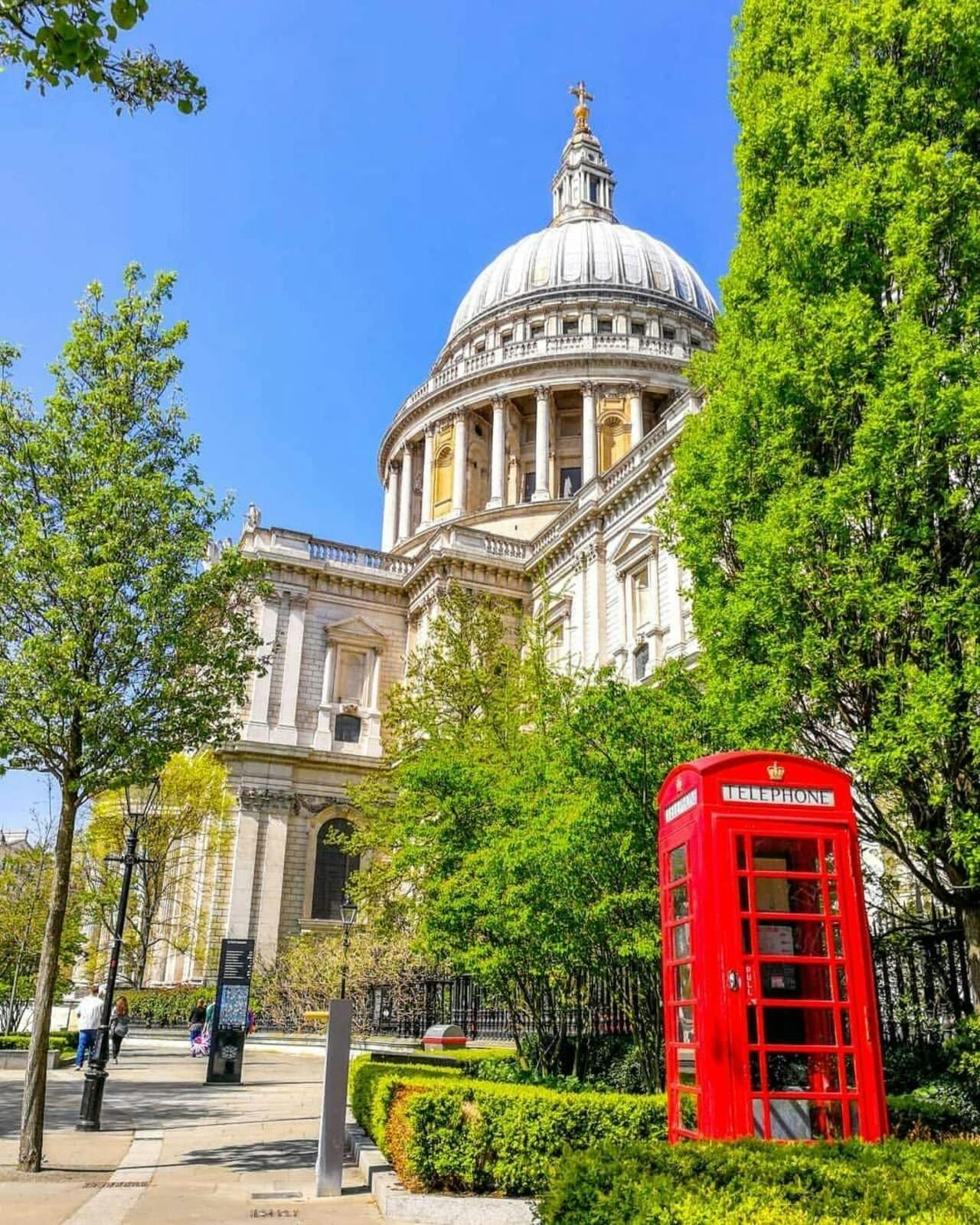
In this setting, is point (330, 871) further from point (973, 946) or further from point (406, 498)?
point (973, 946)

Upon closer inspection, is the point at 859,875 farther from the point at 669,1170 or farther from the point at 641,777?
the point at 641,777

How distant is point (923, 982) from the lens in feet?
36.6

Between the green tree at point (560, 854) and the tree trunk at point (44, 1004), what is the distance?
5.01 m

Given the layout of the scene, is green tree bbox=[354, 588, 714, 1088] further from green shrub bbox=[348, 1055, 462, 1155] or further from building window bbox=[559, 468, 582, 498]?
building window bbox=[559, 468, 582, 498]

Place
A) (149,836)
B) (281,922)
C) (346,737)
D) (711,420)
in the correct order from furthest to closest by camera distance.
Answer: (346,737), (281,922), (149,836), (711,420)

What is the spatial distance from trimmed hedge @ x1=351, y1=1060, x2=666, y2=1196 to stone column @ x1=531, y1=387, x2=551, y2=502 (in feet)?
146

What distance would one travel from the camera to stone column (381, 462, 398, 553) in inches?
2436

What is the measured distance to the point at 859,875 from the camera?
24.9ft

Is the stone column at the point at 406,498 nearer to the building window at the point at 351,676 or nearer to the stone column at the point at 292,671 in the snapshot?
Result: the building window at the point at 351,676

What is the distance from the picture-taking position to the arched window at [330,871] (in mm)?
41219

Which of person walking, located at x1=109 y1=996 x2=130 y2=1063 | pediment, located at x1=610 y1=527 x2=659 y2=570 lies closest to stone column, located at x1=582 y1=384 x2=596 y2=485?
pediment, located at x1=610 y1=527 x2=659 y2=570

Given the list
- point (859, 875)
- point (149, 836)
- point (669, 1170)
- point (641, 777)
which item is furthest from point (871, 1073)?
point (149, 836)

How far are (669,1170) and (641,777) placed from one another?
6.69 metres

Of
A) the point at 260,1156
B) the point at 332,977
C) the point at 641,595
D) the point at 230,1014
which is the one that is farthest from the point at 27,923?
the point at 260,1156
